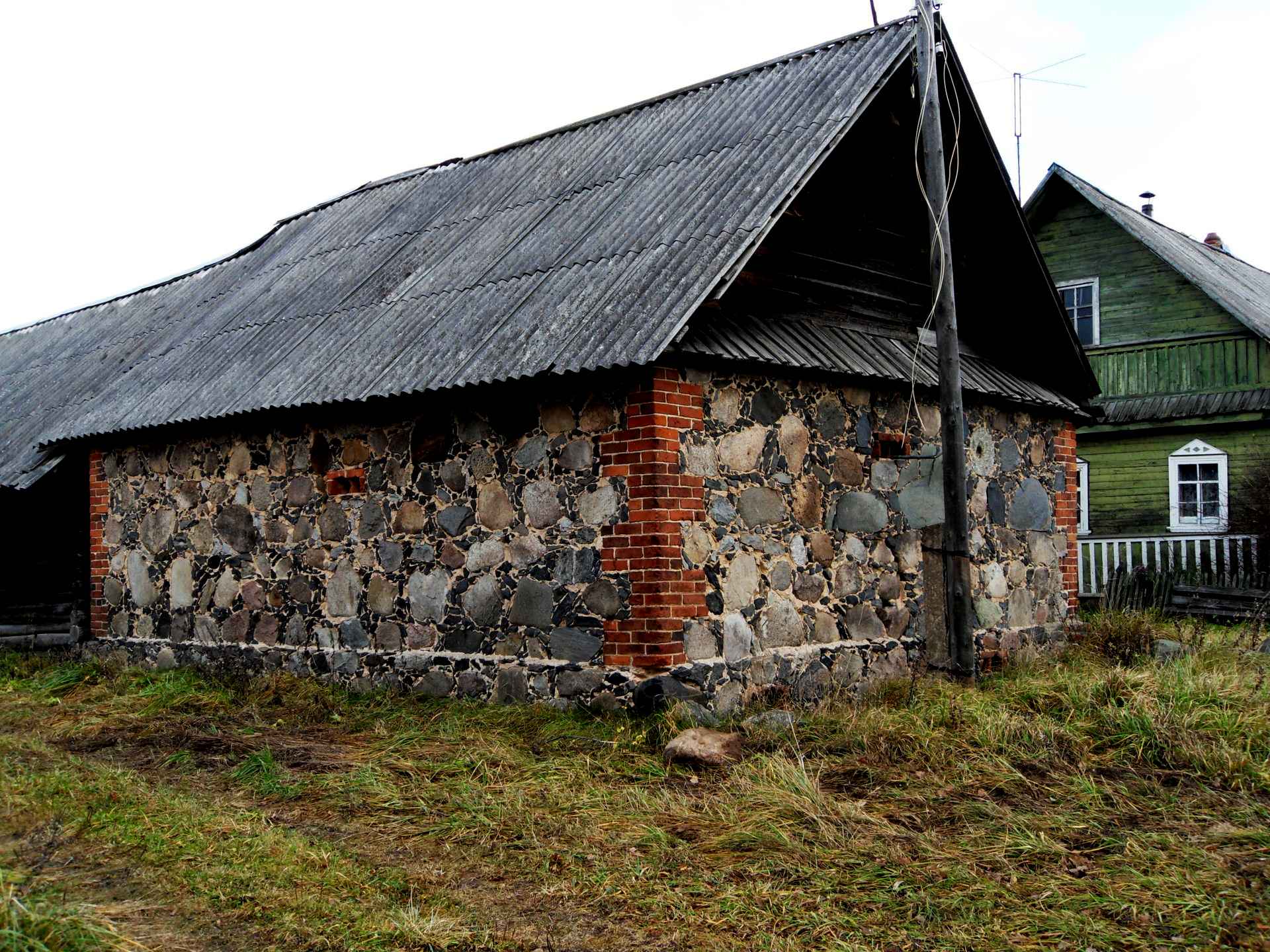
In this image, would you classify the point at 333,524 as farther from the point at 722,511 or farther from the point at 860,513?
the point at 860,513

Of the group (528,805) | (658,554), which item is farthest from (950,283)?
(528,805)

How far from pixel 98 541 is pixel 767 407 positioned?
6.77 meters

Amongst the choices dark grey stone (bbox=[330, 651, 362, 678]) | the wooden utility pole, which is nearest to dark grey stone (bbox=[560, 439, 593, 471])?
the wooden utility pole

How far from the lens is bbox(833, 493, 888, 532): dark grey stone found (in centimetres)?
855

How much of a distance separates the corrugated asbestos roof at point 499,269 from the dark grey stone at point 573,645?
5.52 ft

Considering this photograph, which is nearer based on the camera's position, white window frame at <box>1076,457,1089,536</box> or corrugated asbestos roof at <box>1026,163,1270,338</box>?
corrugated asbestos roof at <box>1026,163,1270,338</box>

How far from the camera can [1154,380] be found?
1912cm

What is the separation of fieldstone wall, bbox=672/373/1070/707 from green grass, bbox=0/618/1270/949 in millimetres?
614

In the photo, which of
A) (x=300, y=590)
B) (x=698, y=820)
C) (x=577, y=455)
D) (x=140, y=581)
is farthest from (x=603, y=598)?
(x=140, y=581)

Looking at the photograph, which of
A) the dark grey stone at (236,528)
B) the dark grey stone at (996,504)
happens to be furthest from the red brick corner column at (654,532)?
the dark grey stone at (236,528)

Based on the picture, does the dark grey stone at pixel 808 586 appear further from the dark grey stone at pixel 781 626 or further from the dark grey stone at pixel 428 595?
the dark grey stone at pixel 428 595

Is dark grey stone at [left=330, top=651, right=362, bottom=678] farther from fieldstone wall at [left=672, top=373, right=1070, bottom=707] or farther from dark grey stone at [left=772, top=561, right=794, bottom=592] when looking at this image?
dark grey stone at [left=772, top=561, right=794, bottom=592]

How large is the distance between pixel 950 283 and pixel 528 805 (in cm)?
457

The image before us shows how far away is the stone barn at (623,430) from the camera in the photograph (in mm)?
7551
